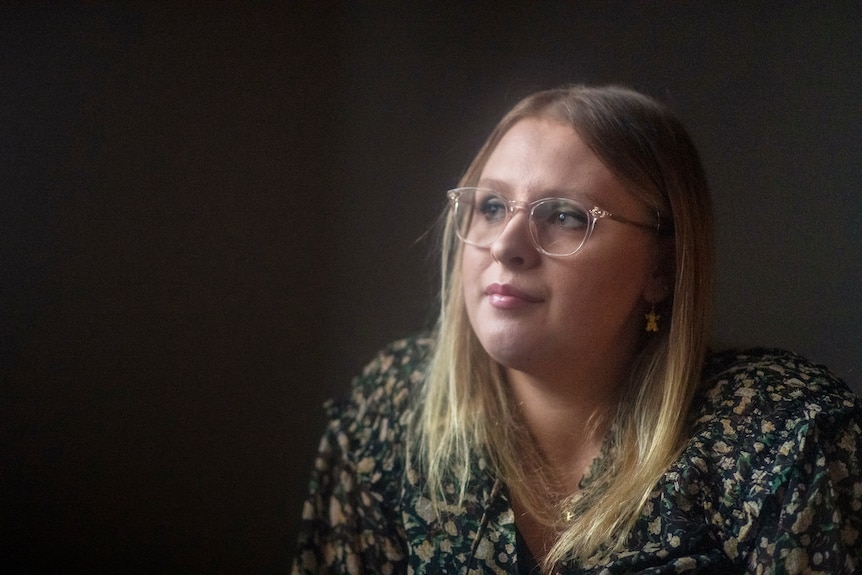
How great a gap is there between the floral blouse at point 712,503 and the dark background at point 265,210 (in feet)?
0.86

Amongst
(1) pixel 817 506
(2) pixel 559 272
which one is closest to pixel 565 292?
(2) pixel 559 272

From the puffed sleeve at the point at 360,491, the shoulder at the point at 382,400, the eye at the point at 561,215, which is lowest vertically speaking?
the puffed sleeve at the point at 360,491

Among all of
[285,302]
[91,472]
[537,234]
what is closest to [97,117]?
[285,302]

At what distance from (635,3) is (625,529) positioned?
97 cm

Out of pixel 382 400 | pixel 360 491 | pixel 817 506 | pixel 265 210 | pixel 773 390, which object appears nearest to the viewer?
pixel 817 506

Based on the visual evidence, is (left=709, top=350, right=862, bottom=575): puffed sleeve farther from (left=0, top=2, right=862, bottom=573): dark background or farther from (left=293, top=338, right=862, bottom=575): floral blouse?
(left=0, top=2, right=862, bottom=573): dark background

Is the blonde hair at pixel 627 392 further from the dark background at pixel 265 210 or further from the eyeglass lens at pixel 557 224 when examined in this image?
the dark background at pixel 265 210

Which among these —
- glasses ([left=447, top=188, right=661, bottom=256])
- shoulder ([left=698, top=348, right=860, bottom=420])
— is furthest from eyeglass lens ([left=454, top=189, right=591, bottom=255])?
shoulder ([left=698, top=348, right=860, bottom=420])

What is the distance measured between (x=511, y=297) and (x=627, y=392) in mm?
267

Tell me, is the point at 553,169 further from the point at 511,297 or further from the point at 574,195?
the point at 511,297

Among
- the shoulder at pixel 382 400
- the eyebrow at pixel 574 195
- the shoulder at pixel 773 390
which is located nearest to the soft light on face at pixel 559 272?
the eyebrow at pixel 574 195

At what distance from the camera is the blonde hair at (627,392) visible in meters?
1.06

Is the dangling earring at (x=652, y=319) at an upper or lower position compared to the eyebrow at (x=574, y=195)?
lower

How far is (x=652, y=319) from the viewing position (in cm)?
118
